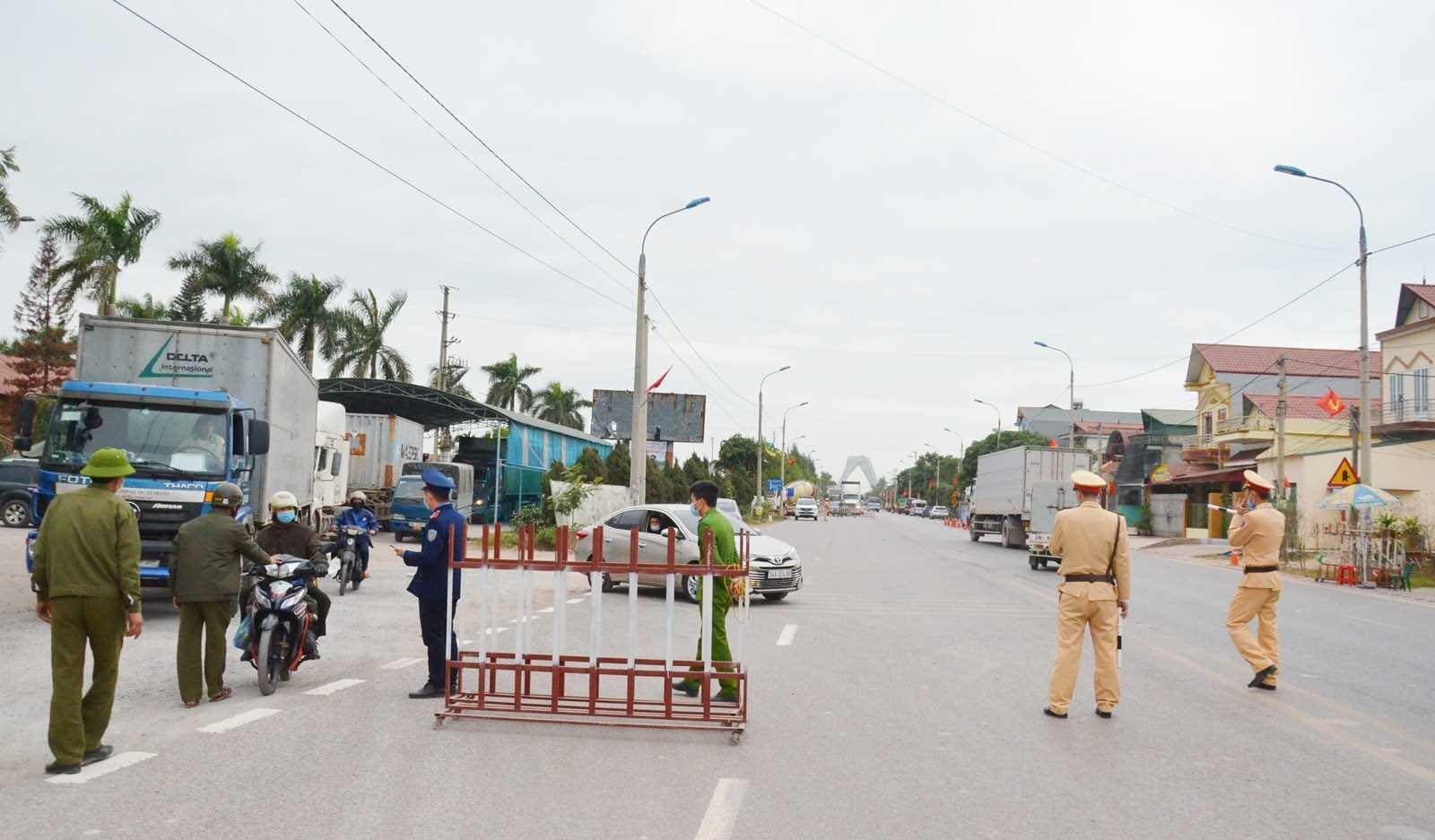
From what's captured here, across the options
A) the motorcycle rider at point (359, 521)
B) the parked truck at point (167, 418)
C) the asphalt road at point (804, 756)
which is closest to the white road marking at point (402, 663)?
the asphalt road at point (804, 756)

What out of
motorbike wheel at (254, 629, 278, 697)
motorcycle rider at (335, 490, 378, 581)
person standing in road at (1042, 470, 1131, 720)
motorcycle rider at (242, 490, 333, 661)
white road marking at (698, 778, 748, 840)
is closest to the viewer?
white road marking at (698, 778, 748, 840)

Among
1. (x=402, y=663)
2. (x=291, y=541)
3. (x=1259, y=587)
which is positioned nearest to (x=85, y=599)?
(x=291, y=541)

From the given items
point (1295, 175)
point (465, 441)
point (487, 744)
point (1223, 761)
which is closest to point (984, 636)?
point (1223, 761)

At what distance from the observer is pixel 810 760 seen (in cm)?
680

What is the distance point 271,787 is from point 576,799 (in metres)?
1.60

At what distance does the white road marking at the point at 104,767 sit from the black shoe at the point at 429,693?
7.17 feet

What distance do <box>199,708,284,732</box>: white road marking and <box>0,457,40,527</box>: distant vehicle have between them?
79.9 ft

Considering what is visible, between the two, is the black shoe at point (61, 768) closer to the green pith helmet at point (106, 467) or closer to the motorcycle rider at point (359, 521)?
the green pith helmet at point (106, 467)

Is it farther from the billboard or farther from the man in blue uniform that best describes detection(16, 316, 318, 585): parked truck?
the billboard

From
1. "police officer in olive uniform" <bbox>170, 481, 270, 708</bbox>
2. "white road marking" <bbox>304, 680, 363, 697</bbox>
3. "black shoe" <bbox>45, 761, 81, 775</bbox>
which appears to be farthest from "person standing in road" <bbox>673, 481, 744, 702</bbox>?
"black shoe" <bbox>45, 761, 81, 775</bbox>

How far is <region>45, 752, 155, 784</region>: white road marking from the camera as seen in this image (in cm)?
602

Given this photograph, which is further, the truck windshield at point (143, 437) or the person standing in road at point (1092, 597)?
the truck windshield at point (143, 437)

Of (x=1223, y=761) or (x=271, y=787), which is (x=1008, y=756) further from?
(x=271, y=787)

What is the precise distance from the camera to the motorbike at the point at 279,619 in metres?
8.80
